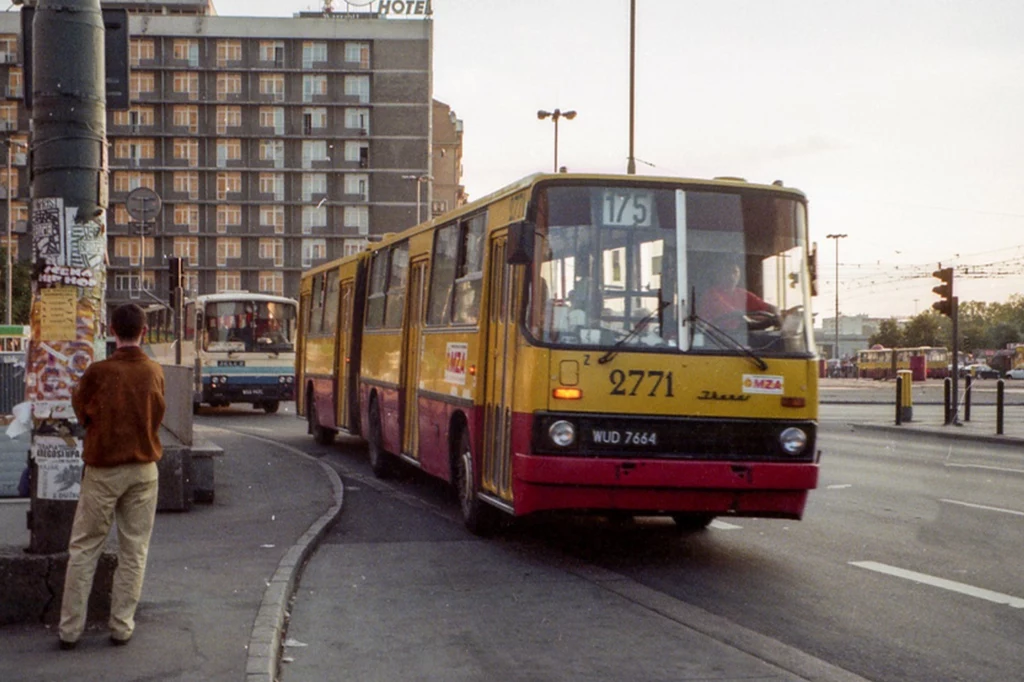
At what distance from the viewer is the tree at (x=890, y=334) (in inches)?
5999

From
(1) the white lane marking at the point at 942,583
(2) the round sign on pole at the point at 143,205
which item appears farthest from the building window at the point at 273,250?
(1) the white lane marking at the point at 942,583

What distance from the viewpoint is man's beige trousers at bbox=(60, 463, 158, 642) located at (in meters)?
6.79

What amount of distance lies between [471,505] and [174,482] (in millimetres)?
2781

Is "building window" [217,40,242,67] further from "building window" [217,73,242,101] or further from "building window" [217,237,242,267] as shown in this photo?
"building window" [217,237,242,267]

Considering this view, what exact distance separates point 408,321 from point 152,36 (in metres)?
95.5

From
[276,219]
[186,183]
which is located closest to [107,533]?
[276,219]

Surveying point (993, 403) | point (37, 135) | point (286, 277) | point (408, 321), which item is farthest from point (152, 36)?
point (37, 135)

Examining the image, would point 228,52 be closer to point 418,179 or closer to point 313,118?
point 313,118

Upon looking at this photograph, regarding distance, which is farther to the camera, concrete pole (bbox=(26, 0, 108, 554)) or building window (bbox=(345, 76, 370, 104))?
building window (bbox=(345, 76, 370, 104))

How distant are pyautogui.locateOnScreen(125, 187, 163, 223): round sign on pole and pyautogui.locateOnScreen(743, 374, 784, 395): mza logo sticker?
12222mm

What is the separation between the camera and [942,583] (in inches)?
362

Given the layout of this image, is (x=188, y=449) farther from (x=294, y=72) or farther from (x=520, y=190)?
(x=294, y=72)

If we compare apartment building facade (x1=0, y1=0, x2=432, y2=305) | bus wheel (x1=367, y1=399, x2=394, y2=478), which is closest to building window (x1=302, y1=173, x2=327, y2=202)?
apartment building facade (x1=0, y1=0, x2=432, y2=305)

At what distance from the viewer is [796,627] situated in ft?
25.5
